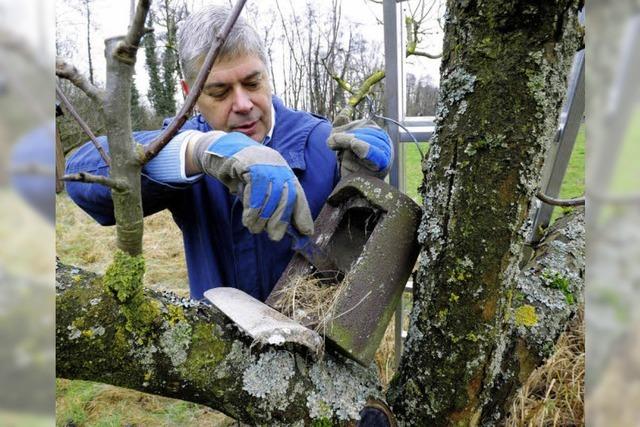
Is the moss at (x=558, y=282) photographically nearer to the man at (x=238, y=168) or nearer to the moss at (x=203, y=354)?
the man at (x=238, y=168)

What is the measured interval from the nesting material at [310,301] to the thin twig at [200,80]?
0.54 meters

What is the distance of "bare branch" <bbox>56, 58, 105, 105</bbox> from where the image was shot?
0.71 m

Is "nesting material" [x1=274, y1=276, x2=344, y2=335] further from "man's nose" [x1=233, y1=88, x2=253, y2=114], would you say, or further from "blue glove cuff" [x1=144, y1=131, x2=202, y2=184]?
"man's nose" [x1=233, y1=88, x2=253, y2=114]

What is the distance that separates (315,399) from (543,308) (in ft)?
2.22

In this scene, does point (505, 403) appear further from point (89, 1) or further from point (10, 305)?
point (89, 1)

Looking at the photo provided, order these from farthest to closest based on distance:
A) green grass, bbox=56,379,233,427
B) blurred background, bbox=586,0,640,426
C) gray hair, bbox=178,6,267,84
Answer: green grass, bbox=56,379,233,427 < gray hair, bbox=178,6,267,84 < blurred background, bbox=586,0,640,426

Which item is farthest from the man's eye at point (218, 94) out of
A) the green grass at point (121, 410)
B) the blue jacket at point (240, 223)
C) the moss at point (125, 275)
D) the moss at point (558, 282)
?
the green grass at point (121, 410)

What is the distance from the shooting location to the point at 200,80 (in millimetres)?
738

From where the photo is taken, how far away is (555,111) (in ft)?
3.18

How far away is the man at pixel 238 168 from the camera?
3.86 feet

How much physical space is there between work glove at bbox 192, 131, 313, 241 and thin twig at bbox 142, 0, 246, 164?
34 cm

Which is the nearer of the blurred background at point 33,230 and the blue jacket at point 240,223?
the blurred background at point 33,230

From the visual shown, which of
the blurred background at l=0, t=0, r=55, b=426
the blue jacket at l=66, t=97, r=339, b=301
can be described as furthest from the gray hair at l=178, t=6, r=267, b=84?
the blurred background at l=0, t=0, r=55, b=426

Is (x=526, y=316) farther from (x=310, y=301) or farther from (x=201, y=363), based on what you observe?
(x=201, y=363)
